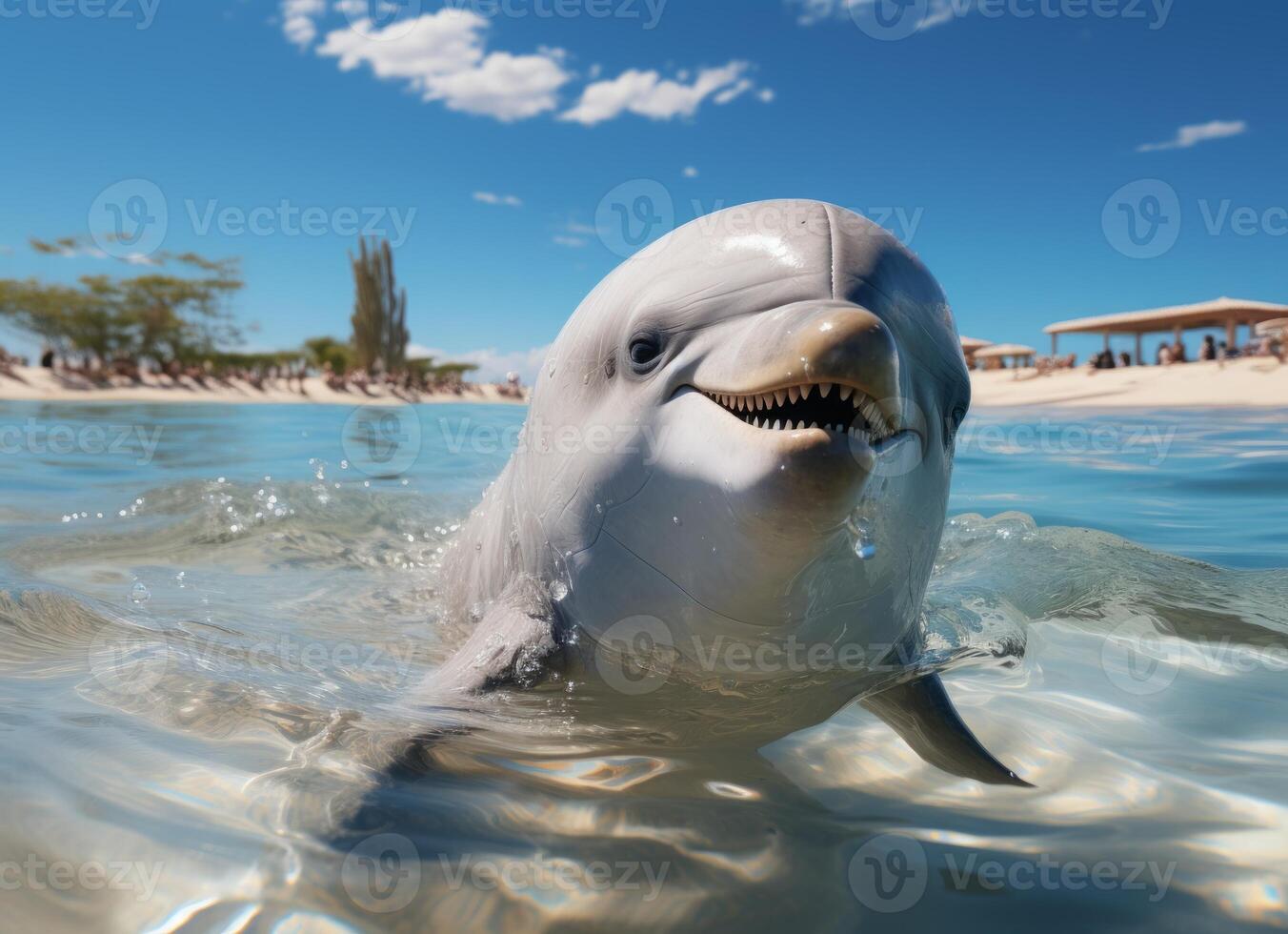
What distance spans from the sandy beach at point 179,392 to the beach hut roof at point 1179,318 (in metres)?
28.8

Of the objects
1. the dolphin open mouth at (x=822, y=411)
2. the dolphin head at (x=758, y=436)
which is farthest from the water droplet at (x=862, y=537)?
the dolphin open mouth at (x=822, y=411)

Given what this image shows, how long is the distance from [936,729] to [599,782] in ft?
3.44

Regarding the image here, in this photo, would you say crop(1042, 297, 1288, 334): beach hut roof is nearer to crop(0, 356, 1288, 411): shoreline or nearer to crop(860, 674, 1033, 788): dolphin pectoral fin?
crop(0, 356, 1288, 411): shoreline

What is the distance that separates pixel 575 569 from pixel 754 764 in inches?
31.1

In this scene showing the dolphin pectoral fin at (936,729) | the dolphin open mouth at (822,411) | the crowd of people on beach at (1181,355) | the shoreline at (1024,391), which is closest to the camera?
the dolphin open mouth at (822,411)

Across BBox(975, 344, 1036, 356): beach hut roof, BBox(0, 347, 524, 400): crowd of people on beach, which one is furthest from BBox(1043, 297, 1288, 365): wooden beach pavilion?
BBox(0, 347, 524, 400): crowd of people on beach

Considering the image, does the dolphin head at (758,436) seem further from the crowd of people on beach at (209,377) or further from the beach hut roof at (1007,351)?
the beach hut roof at (1007,351)

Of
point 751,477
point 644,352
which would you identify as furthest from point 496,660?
point 751,477

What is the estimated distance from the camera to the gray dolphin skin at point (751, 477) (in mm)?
1911

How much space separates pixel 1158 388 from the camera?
26406 millimetres

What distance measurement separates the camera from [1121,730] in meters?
2.71

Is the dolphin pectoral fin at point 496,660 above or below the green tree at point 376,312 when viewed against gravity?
below

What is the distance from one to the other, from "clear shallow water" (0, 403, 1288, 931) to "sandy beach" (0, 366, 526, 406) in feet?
105

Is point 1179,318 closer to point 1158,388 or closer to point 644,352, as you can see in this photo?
point 1158,388
